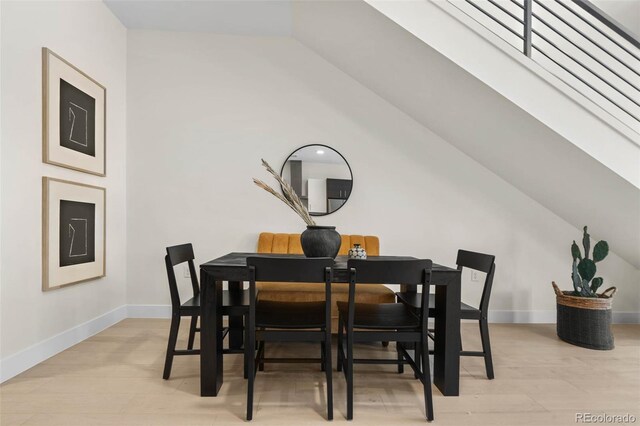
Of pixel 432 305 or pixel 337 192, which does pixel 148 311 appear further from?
pixel 432 305

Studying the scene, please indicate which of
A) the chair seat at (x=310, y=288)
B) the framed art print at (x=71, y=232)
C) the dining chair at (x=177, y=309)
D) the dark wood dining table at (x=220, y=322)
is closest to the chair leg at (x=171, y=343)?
the dining chair at (x=177, y=309)

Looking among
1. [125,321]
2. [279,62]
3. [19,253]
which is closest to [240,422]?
[19,253]

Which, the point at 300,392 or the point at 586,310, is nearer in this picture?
the point at 300,392

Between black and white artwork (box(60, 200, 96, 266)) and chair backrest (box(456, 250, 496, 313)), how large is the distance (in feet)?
9.92

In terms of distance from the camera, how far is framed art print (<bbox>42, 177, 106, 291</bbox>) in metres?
2.38

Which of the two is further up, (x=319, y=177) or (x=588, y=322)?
(x=319, y=177)

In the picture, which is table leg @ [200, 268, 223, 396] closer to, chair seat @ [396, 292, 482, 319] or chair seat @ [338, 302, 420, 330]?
chair seat @ [338, 302, 420, 330]

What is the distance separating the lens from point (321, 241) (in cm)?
218

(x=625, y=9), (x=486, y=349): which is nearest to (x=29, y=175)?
(x=486, y=349)

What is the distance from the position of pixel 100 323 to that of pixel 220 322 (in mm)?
1740

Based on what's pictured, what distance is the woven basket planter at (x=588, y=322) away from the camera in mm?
2760

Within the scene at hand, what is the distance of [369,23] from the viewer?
271 centimetres

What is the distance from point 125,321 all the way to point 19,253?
1.40 m

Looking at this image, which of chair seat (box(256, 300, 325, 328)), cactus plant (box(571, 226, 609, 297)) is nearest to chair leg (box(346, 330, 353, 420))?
chair seat (box(256, 300, 325, 328))
